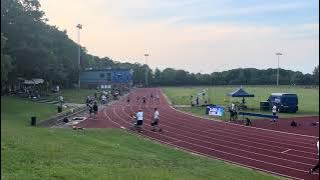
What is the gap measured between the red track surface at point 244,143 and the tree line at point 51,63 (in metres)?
3.66

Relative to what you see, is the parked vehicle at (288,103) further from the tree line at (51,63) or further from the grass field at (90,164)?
the grass field at (90,164)

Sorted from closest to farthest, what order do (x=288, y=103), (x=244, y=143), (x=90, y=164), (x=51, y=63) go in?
(x=90, y=164), (x=244, y=143), (x=288, y=103), (x=51, y=63)

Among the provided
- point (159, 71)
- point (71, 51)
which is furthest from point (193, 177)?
point (159, 71)

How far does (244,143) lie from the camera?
26.3 m

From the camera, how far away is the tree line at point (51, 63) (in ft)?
146

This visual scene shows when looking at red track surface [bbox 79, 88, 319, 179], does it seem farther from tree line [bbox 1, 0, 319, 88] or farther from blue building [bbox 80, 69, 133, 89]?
blue building [bbox 80, 69, 133, 89]

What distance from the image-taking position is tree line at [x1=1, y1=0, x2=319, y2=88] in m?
44.5

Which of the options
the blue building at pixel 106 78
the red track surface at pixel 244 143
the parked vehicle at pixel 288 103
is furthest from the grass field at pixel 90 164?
the blue building at pixel 106 78

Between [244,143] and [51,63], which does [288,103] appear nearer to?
[244,143]

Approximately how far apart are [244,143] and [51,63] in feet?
140

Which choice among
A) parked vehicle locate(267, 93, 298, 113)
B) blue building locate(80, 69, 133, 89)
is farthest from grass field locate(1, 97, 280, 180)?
blue building locate(80, 69, 133, 89)

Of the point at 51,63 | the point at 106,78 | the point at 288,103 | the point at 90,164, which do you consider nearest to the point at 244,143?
the point at 90,164

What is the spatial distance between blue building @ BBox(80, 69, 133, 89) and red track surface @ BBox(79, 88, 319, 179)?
86.9 m

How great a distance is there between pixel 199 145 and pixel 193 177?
10.9 metres
